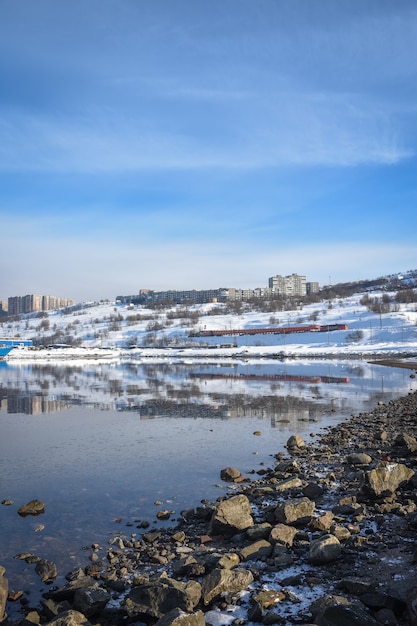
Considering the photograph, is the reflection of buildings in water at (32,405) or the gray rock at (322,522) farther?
the reflection of buildings in water at (32,405)

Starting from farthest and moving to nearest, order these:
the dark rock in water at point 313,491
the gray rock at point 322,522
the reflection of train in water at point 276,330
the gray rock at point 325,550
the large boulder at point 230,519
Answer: the reflection of train in water at point 276,330, the dark rock in water at point 313,491, the large boulder at point 230,519, the gray rock at point 322,522, the gray rock at point 325,550

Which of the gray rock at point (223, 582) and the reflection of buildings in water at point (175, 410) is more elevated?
the gray rock at point (223, 582)

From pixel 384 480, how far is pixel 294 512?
2094 millimetres

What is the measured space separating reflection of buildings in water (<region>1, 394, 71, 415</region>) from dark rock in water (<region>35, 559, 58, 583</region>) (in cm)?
1764

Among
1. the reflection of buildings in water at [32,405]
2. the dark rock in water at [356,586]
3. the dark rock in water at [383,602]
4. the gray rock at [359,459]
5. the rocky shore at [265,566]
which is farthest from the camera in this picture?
the reflection of buildings in water at [32,405]

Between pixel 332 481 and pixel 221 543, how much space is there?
396cm

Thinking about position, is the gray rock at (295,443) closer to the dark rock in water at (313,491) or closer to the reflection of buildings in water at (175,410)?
the dark rock in water at (313,491)

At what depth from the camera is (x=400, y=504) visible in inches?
361

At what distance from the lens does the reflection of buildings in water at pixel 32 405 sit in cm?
2542

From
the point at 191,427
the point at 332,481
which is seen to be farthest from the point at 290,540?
the point at 191,427

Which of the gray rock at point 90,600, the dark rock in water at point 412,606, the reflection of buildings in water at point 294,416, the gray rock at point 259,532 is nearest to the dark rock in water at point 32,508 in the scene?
Answer: the gray rock at point 90,600

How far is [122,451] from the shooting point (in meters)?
15.4

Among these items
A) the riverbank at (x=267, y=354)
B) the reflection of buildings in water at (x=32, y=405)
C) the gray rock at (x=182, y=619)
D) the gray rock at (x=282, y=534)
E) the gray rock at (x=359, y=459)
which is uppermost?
the gray rock at (x=182, y=619)

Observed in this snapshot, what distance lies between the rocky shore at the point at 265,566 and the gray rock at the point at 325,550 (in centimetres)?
1
